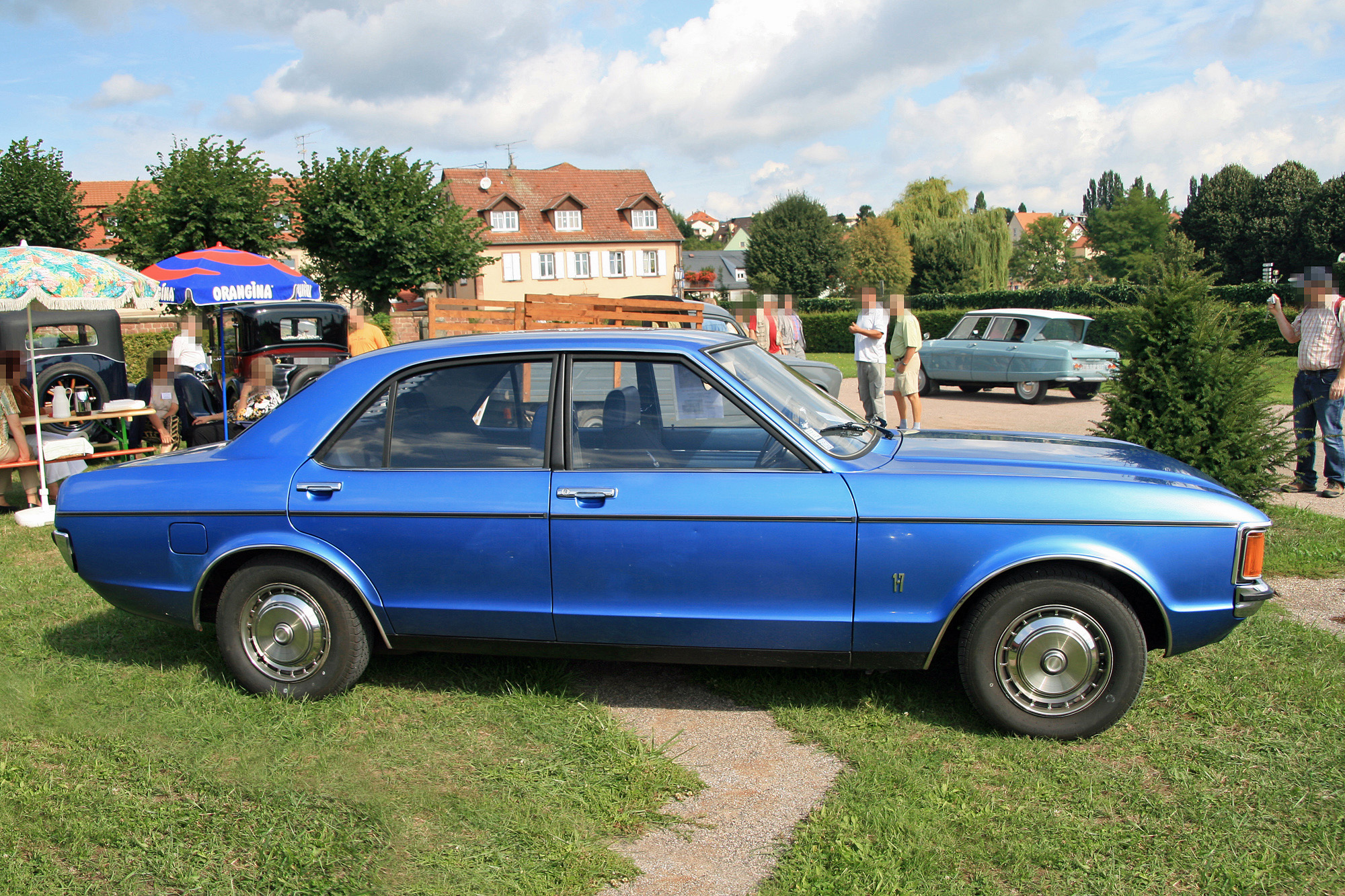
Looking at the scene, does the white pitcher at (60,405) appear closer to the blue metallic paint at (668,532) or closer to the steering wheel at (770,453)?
the blue metallic paint at (668,532)

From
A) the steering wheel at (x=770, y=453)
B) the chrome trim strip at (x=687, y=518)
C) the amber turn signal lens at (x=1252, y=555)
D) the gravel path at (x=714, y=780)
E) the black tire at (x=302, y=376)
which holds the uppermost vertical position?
the black tire at (x=302, y=376)

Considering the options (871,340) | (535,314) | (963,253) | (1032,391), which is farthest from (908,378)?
(963,253)

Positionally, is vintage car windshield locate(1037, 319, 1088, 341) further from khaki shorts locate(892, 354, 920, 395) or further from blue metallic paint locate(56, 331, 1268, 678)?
blue metallic paint locate(56, 331, 1268, 678)

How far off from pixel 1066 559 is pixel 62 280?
795 cm

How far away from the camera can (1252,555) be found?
356cm

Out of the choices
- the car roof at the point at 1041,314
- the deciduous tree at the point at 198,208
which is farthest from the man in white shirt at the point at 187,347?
the deciduous tree at the point at 198,208

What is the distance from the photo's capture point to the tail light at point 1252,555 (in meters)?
3.53

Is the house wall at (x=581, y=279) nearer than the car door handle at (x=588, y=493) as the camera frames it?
No

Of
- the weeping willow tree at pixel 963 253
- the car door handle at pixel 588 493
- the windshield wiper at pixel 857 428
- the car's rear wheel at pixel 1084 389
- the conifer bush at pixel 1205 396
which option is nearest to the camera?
the car door handle at pixel 588 493

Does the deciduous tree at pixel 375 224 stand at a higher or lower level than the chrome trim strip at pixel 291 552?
higher

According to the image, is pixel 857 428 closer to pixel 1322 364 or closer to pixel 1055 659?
pixel 1055 659

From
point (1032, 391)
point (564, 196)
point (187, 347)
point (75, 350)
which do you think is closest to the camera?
point (75, 350)

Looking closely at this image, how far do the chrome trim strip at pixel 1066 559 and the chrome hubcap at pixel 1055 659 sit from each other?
0.67ft

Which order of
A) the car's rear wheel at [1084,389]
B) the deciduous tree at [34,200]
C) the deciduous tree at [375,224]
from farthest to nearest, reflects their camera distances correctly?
1. the deciduous tree at [375,224]
2. the deciduous tree at [34,200]
3. the car's rear wheel at [1084,389]
